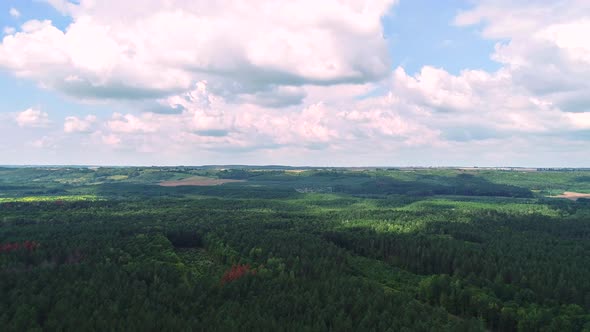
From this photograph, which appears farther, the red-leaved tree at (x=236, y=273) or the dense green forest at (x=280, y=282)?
the red-leaved tree at (x=236, y=273)

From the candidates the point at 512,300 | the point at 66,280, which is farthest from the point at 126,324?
the point at 512,300

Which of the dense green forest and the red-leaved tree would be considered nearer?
the dense green forest

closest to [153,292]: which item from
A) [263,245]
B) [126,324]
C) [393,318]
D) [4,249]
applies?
[126,324]

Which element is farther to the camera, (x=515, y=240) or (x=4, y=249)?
(x=515, y=240)

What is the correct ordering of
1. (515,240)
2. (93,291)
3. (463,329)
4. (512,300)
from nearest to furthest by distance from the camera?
(463,329) < (93,291) < (512,300) < (515,240)

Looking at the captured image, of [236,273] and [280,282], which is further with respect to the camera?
[236,273]

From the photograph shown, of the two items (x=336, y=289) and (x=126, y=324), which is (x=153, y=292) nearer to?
(x=126, y=324)

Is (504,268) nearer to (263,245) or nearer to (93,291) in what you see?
(263,245)

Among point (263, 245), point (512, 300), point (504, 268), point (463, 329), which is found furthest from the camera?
point (263, 245)

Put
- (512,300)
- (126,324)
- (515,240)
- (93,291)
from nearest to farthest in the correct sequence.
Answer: (126,324) < (93,291) < (512,300) < (515,240)
